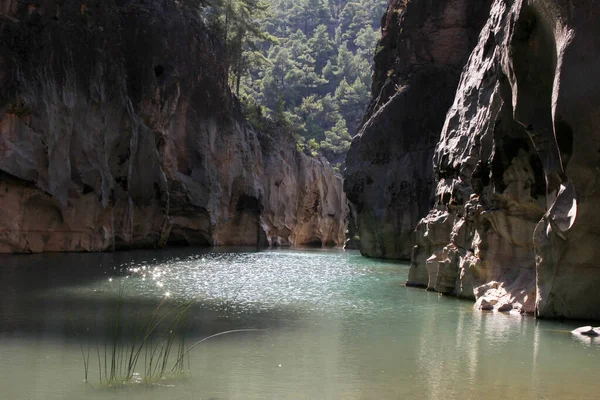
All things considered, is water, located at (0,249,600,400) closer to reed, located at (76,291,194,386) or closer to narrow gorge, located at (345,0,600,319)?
reed, located at (76,291,194,386)

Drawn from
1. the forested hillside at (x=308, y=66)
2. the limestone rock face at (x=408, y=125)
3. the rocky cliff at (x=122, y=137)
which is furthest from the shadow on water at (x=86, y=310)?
the forested hillside at (x=308, y=66)

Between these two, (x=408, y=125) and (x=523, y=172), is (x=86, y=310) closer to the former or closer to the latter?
(x=523, y=172)

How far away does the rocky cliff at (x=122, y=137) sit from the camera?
2670cm

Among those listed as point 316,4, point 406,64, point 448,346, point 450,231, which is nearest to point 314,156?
point 406,64

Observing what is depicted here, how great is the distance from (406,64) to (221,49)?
623 inches

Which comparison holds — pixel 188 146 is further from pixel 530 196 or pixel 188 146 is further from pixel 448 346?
pixel 448 346

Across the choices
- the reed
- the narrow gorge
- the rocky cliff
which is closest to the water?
the reed

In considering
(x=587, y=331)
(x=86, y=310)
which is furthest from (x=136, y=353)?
(x=587, y=331)

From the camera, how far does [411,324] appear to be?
1279 centimetres

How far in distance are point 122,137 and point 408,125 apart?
16199 millimetres

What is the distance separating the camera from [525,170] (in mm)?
14867

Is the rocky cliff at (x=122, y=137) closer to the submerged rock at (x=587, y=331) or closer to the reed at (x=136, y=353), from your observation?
the reed at (x=136, y=353)

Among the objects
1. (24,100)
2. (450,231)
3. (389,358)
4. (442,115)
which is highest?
(442,115)

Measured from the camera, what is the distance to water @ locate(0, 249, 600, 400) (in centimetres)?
740
